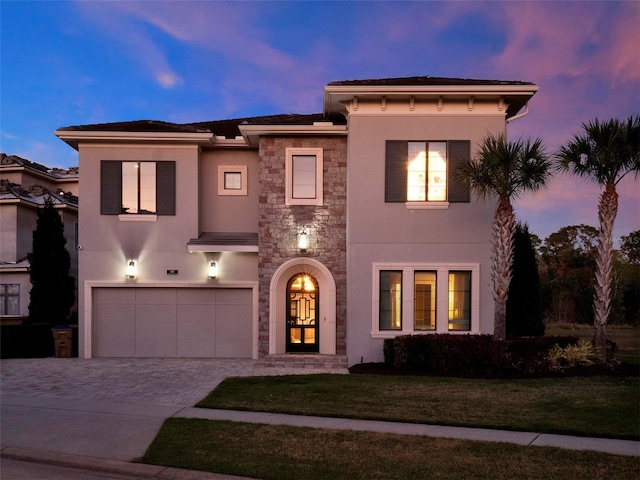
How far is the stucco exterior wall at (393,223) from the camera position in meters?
13.9

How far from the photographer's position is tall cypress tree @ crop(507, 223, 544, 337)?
16016mm

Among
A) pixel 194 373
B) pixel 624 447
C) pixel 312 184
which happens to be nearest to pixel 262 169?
pixel 312 184

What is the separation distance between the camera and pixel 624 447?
677 centimetres

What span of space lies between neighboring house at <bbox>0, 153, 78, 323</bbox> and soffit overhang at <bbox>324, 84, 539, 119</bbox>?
12.7 metres

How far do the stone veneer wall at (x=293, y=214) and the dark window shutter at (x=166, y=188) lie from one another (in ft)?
9.11

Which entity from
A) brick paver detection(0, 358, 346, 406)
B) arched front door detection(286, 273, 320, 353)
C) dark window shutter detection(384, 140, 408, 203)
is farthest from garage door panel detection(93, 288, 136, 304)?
dark window shutter detection(384, 140, 408, 203)

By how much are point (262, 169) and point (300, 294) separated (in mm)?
3715

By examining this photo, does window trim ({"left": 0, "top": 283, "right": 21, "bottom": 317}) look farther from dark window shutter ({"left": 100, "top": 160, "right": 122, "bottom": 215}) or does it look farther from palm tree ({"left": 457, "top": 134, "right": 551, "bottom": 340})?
palm tree ({"left": 457, "top": 134, "right": 551, "bottom": 340})

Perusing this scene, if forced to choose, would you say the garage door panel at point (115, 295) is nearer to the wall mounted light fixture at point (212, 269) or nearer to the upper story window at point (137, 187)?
the upper story window at point (137, 187)

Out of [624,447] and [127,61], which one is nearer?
[624,447]

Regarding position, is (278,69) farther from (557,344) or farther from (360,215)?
(557,344)

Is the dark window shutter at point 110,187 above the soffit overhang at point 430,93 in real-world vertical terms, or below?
below

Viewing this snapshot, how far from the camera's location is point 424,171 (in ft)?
46.1

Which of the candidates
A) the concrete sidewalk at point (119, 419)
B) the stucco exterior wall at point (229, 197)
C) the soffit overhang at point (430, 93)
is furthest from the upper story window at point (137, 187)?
the soffit overhang at point (430, 93)
